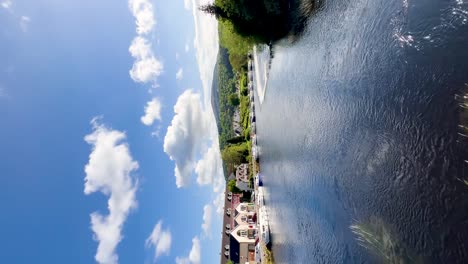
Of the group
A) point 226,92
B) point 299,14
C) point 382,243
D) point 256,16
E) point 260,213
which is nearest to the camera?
point 382,243

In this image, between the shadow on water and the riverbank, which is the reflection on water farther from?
the riverbank

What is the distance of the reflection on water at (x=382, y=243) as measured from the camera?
1335cm

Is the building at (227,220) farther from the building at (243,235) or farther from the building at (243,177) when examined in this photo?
the building at (243,177)

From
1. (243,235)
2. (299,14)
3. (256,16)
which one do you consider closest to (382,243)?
(299,14)

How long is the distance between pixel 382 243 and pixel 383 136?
461 cm

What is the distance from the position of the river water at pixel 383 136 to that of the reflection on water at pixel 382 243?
5 centimetres

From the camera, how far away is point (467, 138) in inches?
449

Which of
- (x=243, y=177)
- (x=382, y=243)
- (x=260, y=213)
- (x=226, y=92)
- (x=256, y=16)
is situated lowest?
(x=260, y=213)

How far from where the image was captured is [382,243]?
1497 centimetres

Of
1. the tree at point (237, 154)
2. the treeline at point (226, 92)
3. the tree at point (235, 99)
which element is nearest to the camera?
the tree at point (237, 154)

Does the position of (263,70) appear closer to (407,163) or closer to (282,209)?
(282,209)

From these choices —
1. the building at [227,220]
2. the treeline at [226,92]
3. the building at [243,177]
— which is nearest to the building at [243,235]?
the building at [227,220]

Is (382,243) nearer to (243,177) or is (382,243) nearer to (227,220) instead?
(243,177)

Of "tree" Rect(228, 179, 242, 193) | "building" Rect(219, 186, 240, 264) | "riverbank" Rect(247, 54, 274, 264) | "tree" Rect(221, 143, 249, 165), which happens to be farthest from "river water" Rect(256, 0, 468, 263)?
"building" Rect(219, 186, 240, 264)
